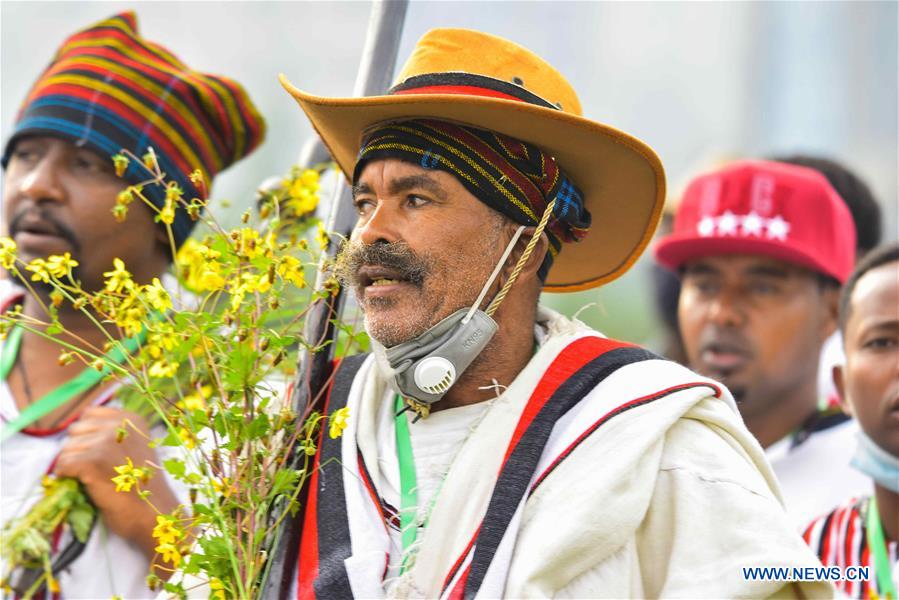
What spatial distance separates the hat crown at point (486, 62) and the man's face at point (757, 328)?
2.05 metres

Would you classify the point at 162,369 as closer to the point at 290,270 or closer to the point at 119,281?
the point at 119,281

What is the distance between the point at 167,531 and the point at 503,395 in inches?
35.9

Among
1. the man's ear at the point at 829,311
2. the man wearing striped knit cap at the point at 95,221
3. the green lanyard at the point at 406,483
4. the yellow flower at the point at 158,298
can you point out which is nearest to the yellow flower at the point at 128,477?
the yellow flower at the point at 158,298

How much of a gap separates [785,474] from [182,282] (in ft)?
8.92

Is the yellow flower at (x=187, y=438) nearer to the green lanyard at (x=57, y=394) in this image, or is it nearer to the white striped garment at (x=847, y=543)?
the green lanyard at (x=57, y=394)

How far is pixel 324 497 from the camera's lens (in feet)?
10.8

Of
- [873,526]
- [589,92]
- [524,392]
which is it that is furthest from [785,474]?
[589,92]

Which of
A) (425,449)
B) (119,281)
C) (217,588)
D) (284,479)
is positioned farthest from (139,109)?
(217,588)

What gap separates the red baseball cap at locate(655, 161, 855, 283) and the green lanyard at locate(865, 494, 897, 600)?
1.38 metres

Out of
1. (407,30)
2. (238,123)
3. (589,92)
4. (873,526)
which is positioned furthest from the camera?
(589,92)

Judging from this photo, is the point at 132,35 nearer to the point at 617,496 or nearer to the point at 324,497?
the point at 324,497

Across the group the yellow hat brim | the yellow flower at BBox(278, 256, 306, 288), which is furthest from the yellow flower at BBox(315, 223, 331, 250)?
the yellow hat brim

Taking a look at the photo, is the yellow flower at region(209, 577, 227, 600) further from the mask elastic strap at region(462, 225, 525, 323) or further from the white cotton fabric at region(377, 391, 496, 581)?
the mask elastic strap at region(462, 225, 525, 323)

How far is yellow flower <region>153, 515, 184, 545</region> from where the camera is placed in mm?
3062
